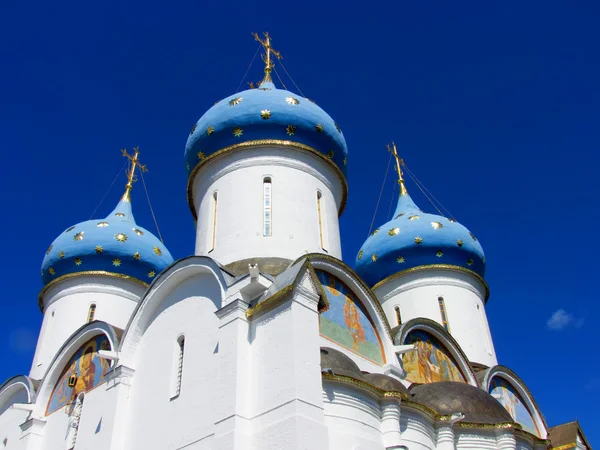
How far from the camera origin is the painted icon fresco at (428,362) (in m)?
10.4

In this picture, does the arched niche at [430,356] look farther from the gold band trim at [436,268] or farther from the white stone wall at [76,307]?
Result: the white stone wall at [76,307]

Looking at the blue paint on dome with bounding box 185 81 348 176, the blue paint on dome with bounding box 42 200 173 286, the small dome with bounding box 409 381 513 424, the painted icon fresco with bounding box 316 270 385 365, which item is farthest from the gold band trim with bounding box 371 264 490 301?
the blue paint on dome with bounding box 42 200 173 286

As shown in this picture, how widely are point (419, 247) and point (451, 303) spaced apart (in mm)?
1351

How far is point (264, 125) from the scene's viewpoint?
34.7 feet

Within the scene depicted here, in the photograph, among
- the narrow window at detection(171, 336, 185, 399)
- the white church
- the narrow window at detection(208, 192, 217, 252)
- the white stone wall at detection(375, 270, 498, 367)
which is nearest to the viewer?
the white church

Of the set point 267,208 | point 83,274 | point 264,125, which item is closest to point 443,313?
point 267,208

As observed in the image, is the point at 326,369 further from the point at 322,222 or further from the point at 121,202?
the point at 121,202

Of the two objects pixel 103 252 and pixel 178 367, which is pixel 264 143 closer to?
pixel 178 367

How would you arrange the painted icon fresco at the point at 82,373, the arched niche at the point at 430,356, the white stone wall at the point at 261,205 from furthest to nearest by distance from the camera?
1. the arched niche at the point at 430,356
2. the painted icon fresco at the point at 82,373
3. the white stone wall at the point at 261,205

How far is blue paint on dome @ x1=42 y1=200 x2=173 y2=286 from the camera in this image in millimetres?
13156

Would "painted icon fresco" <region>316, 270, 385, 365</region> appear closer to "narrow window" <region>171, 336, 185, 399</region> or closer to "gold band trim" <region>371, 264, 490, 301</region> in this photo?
"narrow window" <region>171, 336, 185, 399</region>

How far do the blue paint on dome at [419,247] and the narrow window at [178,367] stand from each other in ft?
21.1

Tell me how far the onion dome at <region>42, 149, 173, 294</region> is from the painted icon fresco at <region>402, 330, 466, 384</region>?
583 cm

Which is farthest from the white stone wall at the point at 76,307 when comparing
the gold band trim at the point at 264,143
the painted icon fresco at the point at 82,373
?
the gold band trim at the point at 264,143
